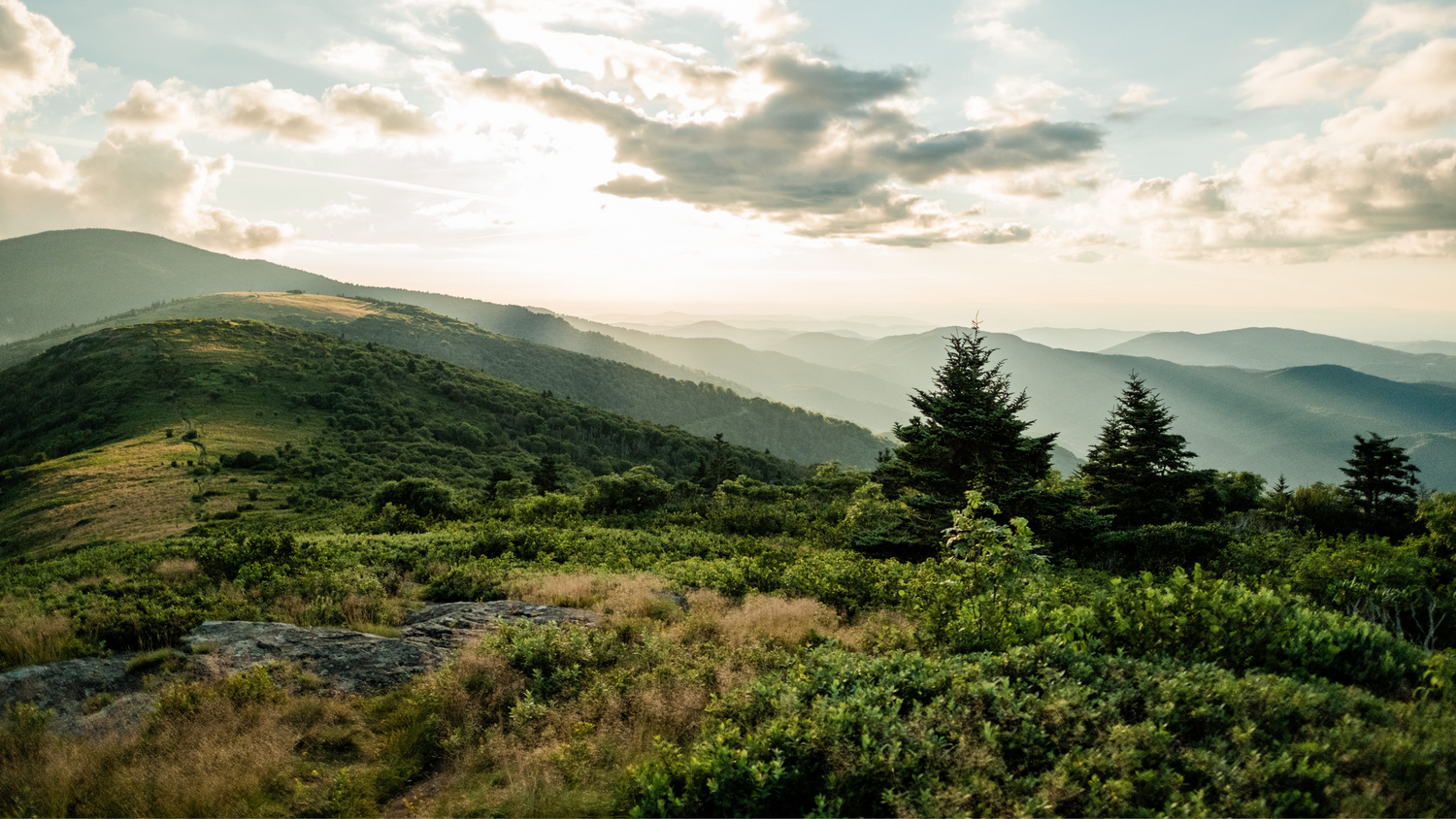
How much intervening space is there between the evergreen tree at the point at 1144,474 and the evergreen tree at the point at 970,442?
8332mm

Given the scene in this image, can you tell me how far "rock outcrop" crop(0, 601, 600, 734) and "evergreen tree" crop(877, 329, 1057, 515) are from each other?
13.7 metres

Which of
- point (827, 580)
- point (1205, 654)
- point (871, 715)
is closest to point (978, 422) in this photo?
point (827, 580)

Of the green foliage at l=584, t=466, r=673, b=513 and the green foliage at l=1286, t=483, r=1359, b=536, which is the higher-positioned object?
the green foliage at l=1286, t=483, r=1359, b=536

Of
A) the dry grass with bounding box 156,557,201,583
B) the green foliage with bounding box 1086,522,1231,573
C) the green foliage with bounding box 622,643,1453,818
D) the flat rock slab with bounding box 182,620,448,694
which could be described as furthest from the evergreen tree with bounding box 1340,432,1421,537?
the dry grass with bounding box 156,557,201,583

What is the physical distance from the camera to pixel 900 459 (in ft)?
71.2

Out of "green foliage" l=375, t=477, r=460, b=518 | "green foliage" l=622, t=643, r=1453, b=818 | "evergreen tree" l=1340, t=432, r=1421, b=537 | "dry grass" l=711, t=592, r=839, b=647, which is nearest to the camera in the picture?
"green foliage" l=622, t=643, r=1453, b=818

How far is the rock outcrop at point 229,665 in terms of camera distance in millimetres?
7297

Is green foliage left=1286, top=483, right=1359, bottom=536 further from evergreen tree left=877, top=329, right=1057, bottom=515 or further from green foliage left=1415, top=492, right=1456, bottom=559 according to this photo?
evergreen tree left=877, top=329, right=1057, bottom=515

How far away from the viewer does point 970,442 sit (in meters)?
20.0

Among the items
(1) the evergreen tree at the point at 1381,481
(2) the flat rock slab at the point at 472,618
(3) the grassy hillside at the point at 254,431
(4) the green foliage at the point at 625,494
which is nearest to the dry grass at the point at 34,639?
(2) the flat rock slab at the point at 472,618

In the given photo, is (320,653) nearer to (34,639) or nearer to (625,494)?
(34,639)

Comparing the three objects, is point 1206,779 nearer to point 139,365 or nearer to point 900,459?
point 900,459

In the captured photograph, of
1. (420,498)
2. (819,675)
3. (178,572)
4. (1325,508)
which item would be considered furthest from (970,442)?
(1325,508)

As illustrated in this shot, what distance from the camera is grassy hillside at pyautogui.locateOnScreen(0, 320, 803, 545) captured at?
152 feet
